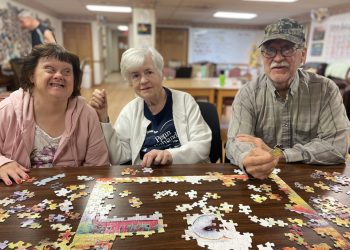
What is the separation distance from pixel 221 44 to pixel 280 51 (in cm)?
1142

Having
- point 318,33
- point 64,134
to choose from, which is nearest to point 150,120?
point 64,134

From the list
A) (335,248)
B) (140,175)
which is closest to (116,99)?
(140,175)

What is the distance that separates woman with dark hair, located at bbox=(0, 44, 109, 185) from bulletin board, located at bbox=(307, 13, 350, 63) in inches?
323

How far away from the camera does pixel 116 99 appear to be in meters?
8.23

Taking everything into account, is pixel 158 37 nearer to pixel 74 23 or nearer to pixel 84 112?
pixel 74 23

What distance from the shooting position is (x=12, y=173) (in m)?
1.24

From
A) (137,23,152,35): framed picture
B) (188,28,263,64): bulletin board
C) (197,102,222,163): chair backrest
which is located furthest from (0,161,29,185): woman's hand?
(188,28,263,64): bulletin board

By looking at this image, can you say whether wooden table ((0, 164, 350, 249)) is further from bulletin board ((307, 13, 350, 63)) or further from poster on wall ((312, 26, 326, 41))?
poster on wall ((312, 26, 326, 41))

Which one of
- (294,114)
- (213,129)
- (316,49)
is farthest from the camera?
(316,49)

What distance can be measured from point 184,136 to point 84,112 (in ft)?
2.16

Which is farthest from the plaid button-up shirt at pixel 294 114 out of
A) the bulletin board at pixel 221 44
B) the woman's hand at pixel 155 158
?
the bulletin board at pixel 221 44

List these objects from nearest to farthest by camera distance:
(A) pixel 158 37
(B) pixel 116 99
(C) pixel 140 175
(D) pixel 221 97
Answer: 1. (C) pixel 140 175
2. (D) pixel 221 97
3. (B) pixel 116 99
4. (A) pixel 158 37

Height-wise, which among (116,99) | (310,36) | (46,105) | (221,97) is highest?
(310,36)

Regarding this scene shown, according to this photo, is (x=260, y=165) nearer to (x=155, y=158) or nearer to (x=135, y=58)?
(x=155, y=158)
